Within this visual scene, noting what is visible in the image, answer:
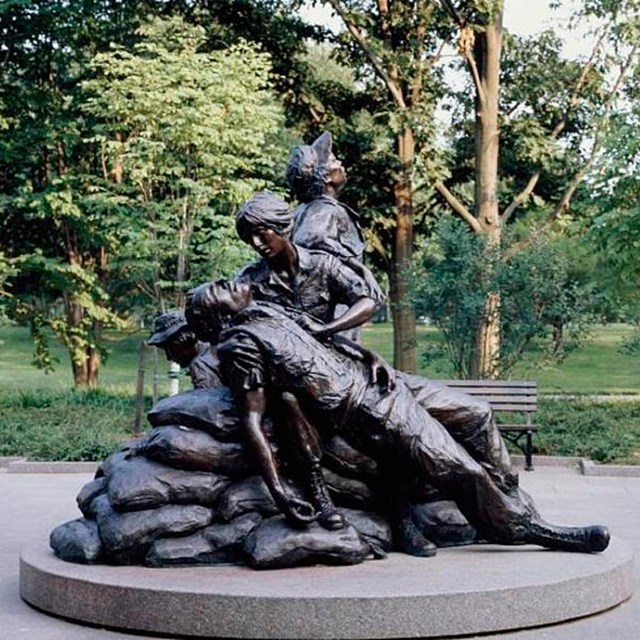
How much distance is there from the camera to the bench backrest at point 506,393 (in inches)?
555

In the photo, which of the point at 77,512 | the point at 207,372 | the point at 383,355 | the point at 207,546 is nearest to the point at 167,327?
the point at 207,372

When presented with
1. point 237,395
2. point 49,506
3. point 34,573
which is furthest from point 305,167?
point 49,506

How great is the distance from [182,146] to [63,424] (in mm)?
4795

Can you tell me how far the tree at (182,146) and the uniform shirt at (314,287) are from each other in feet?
36.7

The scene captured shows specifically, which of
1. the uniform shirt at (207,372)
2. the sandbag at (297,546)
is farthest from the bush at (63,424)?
the sandbag at (297,546)

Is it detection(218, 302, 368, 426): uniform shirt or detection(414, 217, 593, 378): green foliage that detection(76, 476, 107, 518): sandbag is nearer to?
detection(218, 302, 368, 426): uniform shirt

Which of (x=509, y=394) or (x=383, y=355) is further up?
(x=509, y=394)

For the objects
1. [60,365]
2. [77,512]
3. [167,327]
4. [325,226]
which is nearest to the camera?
[167,327]

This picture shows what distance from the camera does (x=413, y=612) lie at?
5590 millimetres

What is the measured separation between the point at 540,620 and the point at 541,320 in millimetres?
10782

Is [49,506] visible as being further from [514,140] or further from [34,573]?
[514,140]

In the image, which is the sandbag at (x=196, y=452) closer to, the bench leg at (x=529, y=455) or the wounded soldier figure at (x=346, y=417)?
the wounded soldier figure at (x=346, y=417)

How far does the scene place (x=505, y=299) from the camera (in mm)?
16344

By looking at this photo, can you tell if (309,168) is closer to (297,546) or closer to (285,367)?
(285,367)
